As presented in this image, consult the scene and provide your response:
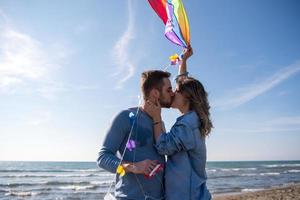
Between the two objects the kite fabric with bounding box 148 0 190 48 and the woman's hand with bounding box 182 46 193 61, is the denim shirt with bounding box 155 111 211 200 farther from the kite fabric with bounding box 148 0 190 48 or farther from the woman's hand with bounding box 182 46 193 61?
the kite fabric with bounding box 148 0 190 48

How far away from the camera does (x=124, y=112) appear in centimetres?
293

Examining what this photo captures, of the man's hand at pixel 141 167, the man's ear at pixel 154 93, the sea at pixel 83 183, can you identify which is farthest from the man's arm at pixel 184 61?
the sea at pixel 83 183

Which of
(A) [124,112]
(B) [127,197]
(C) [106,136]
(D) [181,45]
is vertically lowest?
(B) [127,197]

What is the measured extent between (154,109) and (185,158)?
1.47ft

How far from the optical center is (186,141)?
2.82m

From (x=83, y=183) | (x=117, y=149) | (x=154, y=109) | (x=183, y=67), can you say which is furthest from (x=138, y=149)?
(x=83, y=183)

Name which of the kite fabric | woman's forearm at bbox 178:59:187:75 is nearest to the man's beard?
woman's forearm at bbox 178:59:187:75

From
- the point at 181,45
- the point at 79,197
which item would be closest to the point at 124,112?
the point at 181,45

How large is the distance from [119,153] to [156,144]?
31 centimetres

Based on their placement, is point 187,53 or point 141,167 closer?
point 141,167

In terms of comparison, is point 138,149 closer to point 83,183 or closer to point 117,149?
point 117,149

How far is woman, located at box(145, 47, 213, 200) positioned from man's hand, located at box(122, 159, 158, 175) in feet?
0.61

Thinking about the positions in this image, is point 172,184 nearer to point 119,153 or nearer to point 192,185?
point 192,185

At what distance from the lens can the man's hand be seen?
2.62 m
